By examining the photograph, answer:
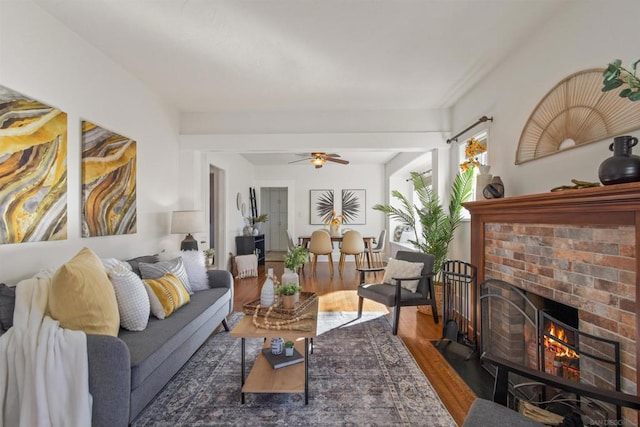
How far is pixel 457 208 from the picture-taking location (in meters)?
3.43

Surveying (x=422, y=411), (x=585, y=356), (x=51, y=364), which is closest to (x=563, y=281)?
(x=585, y=356)

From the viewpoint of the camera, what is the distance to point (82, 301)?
1.60 m

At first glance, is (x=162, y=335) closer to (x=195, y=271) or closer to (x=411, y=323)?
(x=195, y=271)

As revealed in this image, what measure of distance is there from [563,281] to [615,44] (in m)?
1.34

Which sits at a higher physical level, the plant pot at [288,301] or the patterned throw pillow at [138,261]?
the patterned throw pillow at [138,261]

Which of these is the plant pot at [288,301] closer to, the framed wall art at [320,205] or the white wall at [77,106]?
the white wall at [77,106]

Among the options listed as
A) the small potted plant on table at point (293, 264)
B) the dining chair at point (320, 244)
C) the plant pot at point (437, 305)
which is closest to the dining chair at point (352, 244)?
the dining chair at point (320, 244)

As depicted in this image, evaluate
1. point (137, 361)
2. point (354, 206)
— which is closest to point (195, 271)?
point (137, 361)

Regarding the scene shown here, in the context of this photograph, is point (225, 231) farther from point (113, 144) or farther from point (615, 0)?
point (615, 0)

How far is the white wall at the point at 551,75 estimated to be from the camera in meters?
1.66

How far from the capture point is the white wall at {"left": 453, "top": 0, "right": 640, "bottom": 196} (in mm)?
1664

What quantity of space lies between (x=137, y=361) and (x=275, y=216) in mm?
7343

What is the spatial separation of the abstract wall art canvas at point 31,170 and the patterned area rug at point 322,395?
4.50 feet

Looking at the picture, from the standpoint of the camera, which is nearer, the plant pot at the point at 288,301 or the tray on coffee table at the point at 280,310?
the tray on coffee table at the point at 280,310
